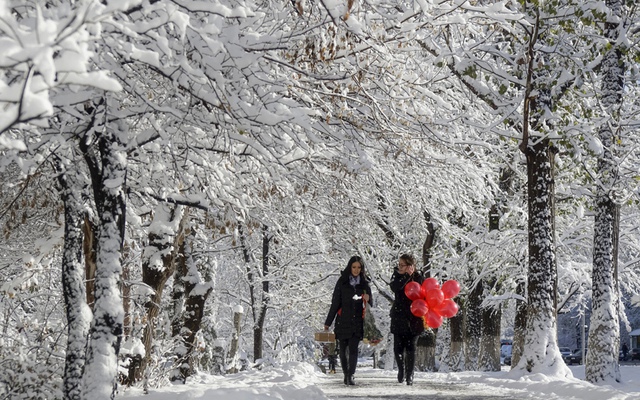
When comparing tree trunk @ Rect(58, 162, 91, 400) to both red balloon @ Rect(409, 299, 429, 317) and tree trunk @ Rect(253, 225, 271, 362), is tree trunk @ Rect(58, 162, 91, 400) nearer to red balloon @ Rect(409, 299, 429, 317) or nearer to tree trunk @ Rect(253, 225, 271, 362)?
red balloon @ Rect(409, 299, 429, 317)

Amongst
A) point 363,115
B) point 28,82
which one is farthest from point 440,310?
point 28,82

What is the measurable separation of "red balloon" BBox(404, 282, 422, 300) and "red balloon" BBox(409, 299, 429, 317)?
0.08m

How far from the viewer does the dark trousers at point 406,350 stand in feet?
39.4

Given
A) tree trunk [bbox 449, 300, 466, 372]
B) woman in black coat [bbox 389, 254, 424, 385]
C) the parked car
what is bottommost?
the parked car

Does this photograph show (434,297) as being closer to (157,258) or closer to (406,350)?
(406,350)

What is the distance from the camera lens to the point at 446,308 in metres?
12.3

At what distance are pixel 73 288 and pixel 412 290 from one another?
4832 millimetres

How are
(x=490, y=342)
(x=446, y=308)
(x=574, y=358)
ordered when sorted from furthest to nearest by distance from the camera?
(x=574, y=358) → (x=490, y=342) → (x=446, y=308)

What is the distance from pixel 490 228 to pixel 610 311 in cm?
1019

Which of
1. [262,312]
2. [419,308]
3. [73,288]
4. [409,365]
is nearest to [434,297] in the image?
[419,308]

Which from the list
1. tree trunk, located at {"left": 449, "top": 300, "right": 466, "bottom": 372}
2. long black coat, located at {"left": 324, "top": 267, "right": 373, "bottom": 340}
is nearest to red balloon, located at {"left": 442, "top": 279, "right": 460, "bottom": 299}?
long black coat, located at {"left": 324, "top": 267, "right": 373, "bottom": 340}

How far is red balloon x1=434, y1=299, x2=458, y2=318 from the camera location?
39.9 feet

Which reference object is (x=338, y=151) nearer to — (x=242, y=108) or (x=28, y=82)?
(x=242, y=108)

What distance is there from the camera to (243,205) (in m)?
9.34
